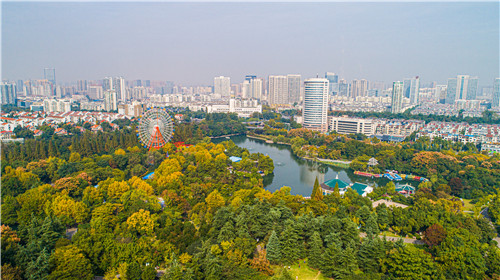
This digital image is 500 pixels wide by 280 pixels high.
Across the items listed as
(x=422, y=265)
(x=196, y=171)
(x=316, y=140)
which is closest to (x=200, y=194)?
(x=196, y=171)

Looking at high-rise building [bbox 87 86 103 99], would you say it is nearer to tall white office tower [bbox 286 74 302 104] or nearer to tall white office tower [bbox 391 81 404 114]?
tall white office tower [bbox 286 74 302 104]

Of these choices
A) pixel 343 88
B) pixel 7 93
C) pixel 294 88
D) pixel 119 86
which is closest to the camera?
pixel 7 93

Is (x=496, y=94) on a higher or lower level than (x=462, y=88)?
lower

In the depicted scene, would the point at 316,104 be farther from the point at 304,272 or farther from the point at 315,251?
the point at 304,272

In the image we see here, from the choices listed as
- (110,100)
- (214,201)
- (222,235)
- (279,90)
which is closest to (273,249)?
(222,235)

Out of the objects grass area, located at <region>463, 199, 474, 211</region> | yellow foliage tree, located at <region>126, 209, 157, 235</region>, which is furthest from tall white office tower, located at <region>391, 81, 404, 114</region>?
yellow foliage tree, located at <region>126, 209, 157, 235</region>

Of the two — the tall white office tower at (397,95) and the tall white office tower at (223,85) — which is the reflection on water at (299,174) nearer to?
the tall white office tower at (397,95)

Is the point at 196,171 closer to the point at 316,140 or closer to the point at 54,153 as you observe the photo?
the point at 54,153
